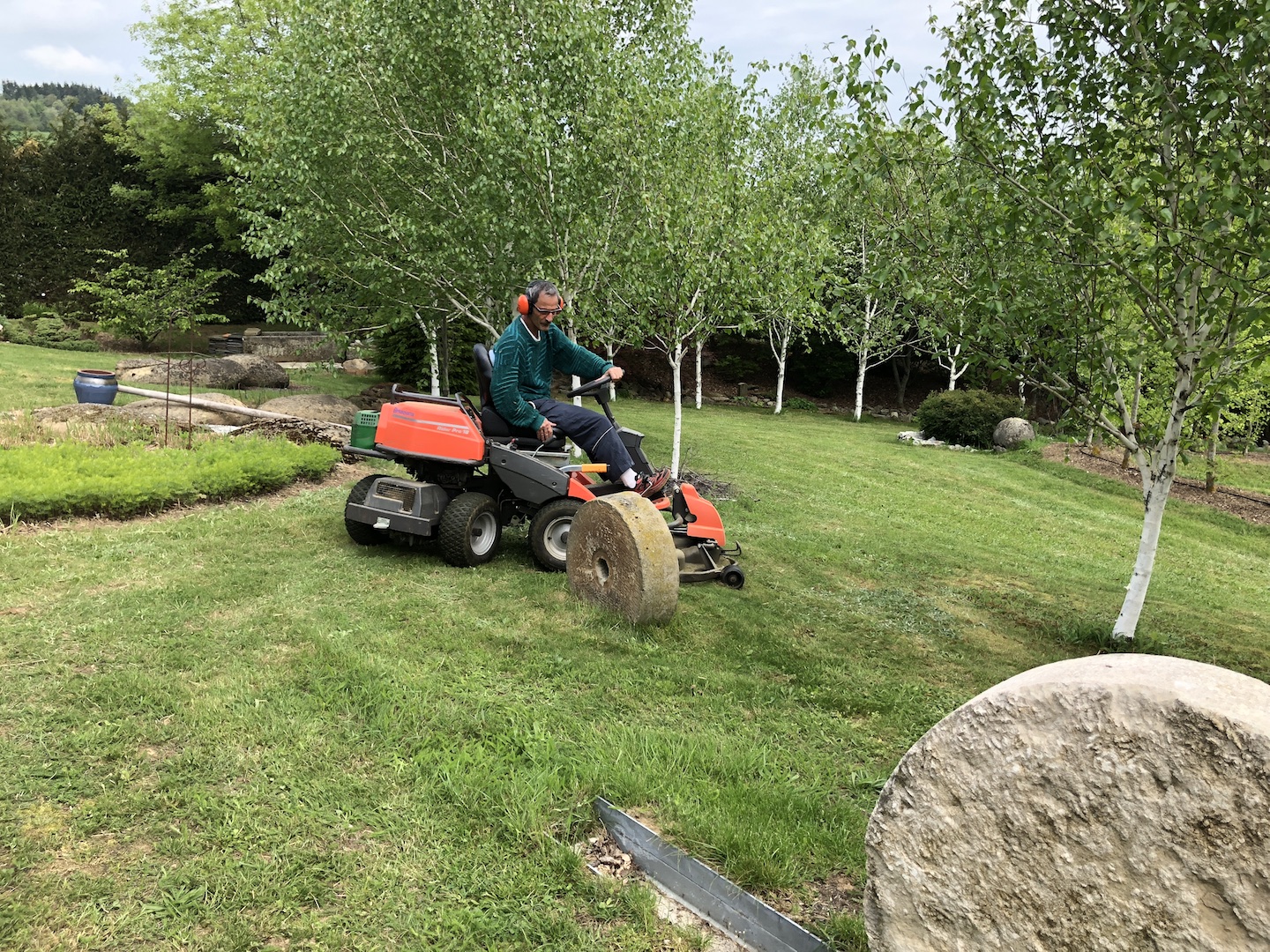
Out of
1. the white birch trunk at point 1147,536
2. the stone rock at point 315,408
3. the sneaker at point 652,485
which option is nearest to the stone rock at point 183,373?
the stone rock at point 315,408

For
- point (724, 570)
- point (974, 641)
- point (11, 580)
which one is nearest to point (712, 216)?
point (724, 570)

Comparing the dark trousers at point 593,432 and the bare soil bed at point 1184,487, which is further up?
the dark trousers at point 593,432

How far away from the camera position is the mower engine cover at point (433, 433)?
5.90 meters

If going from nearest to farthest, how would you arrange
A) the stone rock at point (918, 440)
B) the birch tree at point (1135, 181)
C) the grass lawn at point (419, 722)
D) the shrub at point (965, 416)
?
the grass lawn at point (419, 722)
the birch tree at point (1135, 181)
the stone rock at point (918, 440)
the shrub at point (965, 416)

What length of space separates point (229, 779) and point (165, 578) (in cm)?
280

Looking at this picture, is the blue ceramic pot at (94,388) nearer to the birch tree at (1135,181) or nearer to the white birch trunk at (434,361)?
the white birch trunk at (434,361)

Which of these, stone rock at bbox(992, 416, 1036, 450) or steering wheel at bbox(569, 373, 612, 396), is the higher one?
steering wheel at bbox(569, 373, 612, 396)

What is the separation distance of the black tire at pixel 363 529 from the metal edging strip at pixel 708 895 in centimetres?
395

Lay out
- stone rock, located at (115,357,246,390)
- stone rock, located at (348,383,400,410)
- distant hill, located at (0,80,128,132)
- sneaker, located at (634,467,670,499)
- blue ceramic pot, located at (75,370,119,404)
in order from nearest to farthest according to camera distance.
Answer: sneaker, located at (634,467,670,499), blue ceramic pot, located at (75,370,119,404), stone rock, located at (348,383,400,410), stone rock, located at (115,357,246,390), distant hill, located at (0,80,128,132)

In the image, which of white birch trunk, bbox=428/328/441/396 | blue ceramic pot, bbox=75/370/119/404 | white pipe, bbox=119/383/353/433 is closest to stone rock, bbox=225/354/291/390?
white birch trunk, bbox=428/328/441/396

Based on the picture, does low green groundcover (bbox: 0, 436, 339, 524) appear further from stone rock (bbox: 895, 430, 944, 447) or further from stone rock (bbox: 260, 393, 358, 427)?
stone rock (bbox: 895, 430, 944, 447)

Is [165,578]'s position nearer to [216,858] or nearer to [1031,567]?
[216,858]

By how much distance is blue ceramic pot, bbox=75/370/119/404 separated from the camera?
11727mm

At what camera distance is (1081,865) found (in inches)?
76.7
